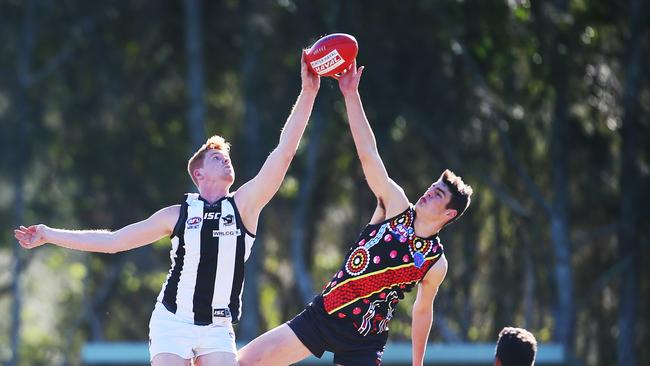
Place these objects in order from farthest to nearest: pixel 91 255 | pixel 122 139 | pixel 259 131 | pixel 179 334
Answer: pixel 91 255, pixel 122 139, pixel 259 131, pixel 179 334

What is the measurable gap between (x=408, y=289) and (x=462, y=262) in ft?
55.2

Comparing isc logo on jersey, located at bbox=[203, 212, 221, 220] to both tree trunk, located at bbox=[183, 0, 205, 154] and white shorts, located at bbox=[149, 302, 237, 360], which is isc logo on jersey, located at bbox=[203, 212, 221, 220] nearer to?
white shorts, located at bbox=[149, 302, 237, 360]

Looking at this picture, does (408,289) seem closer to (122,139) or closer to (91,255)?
(122,139)

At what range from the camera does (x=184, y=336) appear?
6953 mm

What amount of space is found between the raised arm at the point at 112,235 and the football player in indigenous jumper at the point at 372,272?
94 centimetres

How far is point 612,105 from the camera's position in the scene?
20.1 metres

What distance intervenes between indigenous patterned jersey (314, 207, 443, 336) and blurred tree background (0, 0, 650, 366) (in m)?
10.3

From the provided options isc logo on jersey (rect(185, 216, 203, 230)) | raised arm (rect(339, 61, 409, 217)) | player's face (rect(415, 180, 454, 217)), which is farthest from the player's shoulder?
isc logo on jersey (rect(185, 216, 203, 230))

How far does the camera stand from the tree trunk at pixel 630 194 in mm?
19656

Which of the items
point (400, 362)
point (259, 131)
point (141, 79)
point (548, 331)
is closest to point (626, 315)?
point (548, 331)

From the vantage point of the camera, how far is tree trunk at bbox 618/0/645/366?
774 inches

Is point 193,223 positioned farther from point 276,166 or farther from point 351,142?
point 351,142

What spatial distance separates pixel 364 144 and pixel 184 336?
149 centimetres

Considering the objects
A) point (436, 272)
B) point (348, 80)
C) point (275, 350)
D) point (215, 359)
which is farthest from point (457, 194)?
point (215, 359)
